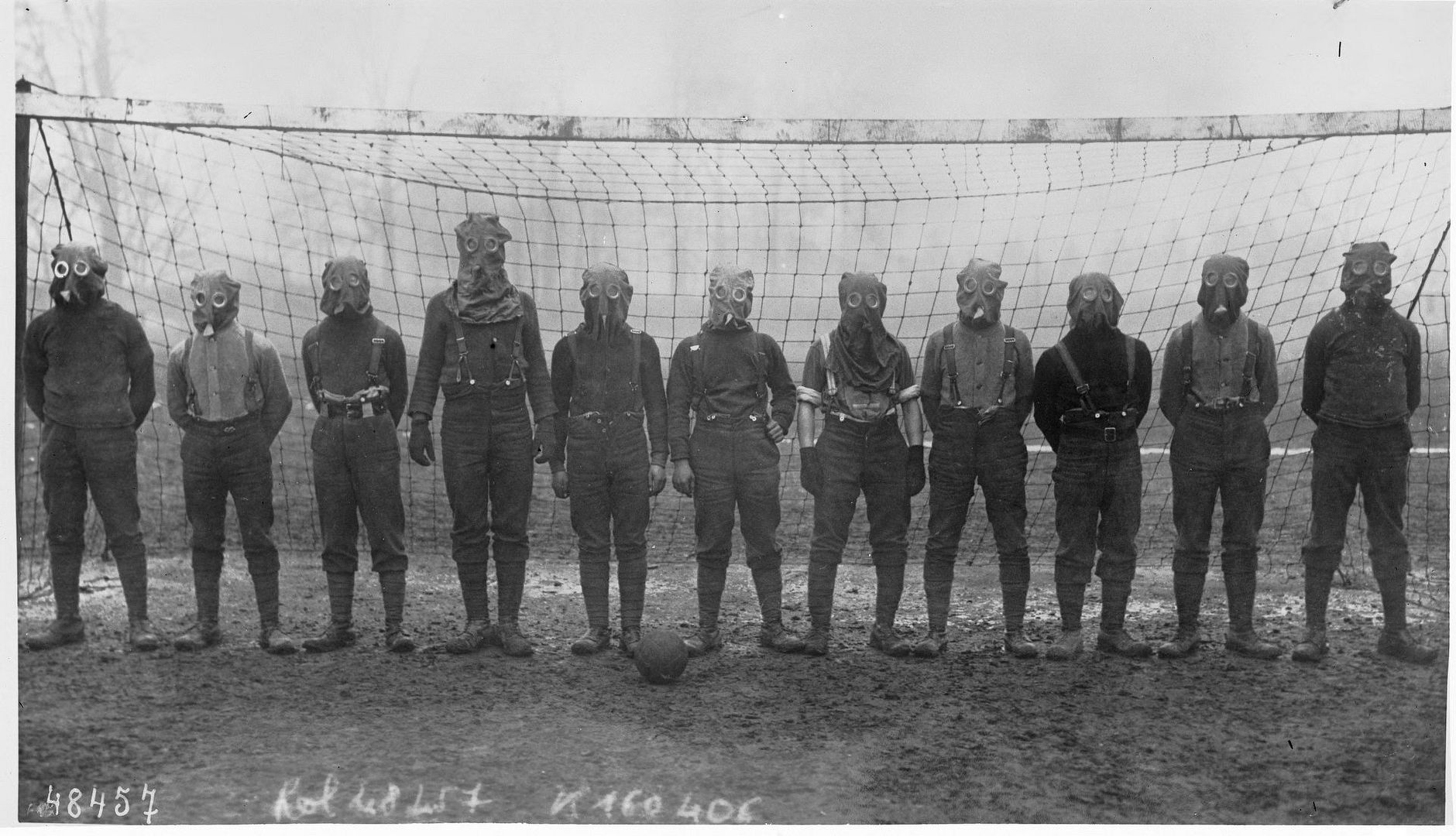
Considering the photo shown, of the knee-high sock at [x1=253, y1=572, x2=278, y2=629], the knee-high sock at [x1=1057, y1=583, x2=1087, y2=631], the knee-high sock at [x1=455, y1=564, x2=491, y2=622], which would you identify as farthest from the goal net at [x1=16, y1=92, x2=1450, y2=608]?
the knee-high sock at [x1=455, y1=564, x2=491, y2=622]

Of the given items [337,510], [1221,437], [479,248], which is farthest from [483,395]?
[1221,437]

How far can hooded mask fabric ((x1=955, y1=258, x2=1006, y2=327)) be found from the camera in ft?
14.8

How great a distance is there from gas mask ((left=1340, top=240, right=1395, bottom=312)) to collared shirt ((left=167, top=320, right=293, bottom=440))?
12.9ft

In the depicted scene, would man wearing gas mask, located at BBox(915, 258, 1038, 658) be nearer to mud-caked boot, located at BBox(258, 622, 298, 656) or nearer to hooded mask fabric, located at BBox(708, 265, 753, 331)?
hooded mask fabric, located at BBox(708, 265, 753, 331)

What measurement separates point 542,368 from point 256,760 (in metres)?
1.65

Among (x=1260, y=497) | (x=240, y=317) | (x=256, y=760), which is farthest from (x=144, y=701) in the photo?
(x=1260, y=497)

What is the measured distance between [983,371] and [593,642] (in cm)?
176

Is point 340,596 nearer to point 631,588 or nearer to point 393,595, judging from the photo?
point 393,595

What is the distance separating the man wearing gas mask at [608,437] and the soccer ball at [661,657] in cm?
20

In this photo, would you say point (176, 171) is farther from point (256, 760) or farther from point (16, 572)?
point (256, 760)

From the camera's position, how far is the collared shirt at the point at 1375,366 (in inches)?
177

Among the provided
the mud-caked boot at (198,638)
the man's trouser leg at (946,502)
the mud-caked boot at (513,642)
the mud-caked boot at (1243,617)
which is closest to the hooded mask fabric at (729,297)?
the man's trouser leg at (946,502)

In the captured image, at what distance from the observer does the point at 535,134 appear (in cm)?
445

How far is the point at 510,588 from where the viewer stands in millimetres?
→ 4637
